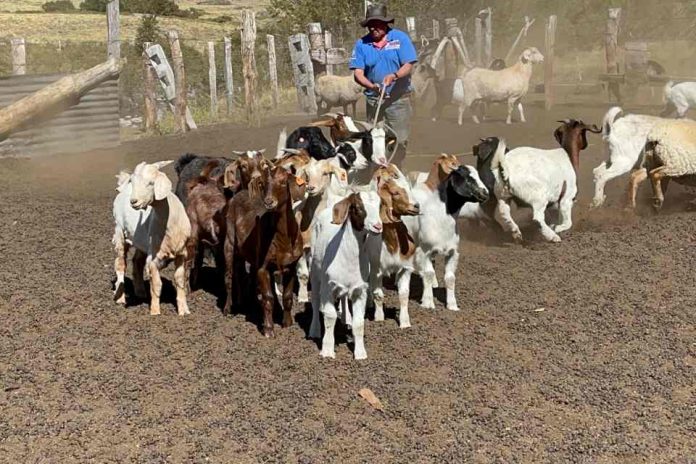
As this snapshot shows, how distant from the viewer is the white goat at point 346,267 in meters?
6.05

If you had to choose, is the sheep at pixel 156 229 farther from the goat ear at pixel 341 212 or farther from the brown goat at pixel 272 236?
the goat ear at pixel 341 212

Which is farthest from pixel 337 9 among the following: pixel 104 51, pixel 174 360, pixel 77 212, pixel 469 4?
pixel 174 360

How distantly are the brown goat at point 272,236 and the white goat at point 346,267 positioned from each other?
0.38 m

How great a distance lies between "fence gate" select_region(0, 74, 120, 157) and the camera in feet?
51.0

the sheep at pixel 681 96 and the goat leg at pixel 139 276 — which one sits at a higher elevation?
the sheep at pixel 681 96

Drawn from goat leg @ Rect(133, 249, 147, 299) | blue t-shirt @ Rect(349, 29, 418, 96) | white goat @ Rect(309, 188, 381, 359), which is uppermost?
blue t-shirt @ Rect(349, 29, 418, 96)

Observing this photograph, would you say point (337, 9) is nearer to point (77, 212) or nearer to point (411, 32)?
point (411, 32)

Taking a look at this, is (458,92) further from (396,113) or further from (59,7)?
(59,7)

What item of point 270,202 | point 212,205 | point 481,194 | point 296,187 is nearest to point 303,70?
point 212,205

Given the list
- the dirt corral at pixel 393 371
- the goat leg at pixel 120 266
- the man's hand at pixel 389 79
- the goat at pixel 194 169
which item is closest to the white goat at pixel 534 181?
the dirt corral at pixel 393 371

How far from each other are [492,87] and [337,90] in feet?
11.3

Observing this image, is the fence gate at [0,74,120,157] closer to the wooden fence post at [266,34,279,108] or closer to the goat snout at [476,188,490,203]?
the wooden fence post at [266,34,279,108]

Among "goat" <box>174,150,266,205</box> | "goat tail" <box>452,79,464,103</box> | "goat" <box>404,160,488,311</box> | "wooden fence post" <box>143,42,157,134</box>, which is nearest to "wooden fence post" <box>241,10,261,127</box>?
"wooden fence post" <box>143,42,157,134</box>

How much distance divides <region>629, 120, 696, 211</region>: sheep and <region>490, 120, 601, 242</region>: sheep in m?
1.06
